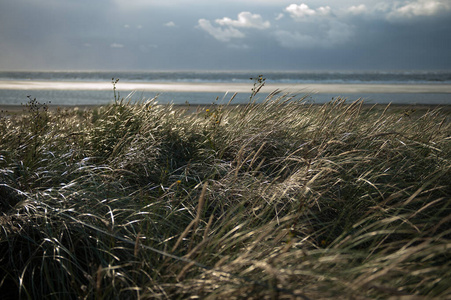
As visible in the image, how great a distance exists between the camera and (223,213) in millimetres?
2346

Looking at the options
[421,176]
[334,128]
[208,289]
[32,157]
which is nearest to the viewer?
[208,289]

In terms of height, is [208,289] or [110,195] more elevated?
[110,195]

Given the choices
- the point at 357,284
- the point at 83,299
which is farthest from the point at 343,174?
the point at 83,299

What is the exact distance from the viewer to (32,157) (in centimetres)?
339

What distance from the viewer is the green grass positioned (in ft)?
5.77

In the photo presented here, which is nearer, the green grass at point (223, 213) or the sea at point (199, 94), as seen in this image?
the green grass at point (223, 213)

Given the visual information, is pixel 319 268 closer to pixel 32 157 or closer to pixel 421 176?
pixel 421 176

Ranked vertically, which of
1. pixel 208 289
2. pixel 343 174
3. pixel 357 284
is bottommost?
pixel 208 289

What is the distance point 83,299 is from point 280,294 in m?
1.06

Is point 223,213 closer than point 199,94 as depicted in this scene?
Yes

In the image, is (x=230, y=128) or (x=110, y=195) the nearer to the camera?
(x=110, y=195)

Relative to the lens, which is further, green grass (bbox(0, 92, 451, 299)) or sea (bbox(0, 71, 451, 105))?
sea (bbox(0, 71, 451, 105))

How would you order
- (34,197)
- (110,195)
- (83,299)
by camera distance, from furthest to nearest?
1. (110,195)
2. (34,197)
3. (83,299)

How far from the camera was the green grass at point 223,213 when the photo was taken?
5.77 feet
